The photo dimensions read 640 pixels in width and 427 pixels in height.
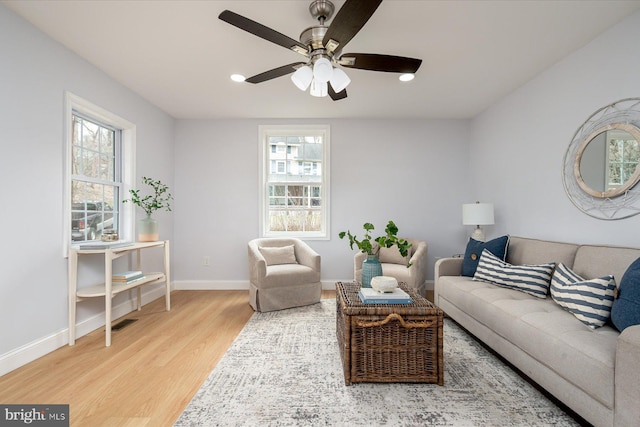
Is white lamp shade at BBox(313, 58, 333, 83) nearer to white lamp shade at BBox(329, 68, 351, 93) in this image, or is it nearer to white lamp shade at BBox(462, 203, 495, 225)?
white lamp shade at BBox(329, 68, 351, 93)

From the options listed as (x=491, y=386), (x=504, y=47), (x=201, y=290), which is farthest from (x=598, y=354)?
(x=201, y=290)

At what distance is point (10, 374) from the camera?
207cm

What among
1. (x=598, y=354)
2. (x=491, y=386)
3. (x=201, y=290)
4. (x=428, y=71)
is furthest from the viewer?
(x=201, y=290)

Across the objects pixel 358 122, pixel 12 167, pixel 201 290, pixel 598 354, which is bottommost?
pixel 201 290

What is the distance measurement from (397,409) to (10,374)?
257 centimetres

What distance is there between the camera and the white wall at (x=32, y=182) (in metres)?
2.12

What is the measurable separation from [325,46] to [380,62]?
0.45 metres

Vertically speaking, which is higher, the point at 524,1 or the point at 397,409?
the point at 524,1

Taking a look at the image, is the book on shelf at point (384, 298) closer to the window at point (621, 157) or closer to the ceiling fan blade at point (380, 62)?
the ceiling fan blade at point (380, 62)

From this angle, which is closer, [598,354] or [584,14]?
[598,354]

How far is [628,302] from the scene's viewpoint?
5.23ft

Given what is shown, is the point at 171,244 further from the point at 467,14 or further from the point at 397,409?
the point at 467,14

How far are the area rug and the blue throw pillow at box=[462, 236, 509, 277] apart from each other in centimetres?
80

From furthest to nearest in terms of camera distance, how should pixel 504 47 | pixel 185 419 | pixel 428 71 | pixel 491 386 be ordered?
1. pixel 428 71
2. pixel 504 47
3. pixel 491 386
4. pixel 185 419
